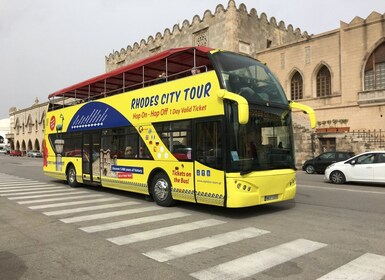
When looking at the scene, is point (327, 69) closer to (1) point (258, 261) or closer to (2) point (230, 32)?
(2) point (230, 32)

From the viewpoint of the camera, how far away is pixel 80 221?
7.85 meters

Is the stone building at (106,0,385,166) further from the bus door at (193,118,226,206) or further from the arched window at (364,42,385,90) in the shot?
the bus door at (193,118,226,206)

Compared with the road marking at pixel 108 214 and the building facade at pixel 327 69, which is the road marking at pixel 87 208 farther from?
the building facade at pixel 327 69

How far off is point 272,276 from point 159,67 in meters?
7.98

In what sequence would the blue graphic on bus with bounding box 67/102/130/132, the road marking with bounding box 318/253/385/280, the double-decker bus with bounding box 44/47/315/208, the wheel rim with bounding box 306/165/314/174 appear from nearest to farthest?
the road marking with bounding box 318/253/385/280 < the double-decker bus with bounding box 44/47/315/208 < the blue graphic on bus with bounding box 67/102/130/132 < the wheel rim with bounding box 306/165/314/174

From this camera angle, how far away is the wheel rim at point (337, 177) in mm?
15613

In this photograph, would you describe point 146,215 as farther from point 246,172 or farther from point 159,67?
point 159,67

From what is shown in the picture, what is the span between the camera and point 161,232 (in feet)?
22.2

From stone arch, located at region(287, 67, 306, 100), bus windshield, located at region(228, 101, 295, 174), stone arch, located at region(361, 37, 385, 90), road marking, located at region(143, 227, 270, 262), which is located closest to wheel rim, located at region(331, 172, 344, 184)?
bus windshield, located at region(228, 101, 295, 174)

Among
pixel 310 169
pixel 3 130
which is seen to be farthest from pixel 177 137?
pixel 3 130

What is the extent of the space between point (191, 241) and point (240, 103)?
9.24 feet

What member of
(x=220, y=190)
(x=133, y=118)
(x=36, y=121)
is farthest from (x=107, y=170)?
(x=36, y=121)

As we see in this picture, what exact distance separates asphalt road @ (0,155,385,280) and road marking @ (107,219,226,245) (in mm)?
19

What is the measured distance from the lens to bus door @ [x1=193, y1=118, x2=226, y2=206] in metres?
7.93
